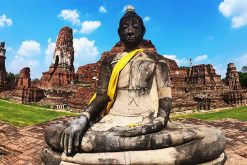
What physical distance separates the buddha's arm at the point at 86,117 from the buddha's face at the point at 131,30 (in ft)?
1.57

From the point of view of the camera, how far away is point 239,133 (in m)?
7.84

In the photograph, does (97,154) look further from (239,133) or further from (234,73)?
(234,73)

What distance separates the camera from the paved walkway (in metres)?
5.65

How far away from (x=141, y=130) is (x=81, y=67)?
105 feet

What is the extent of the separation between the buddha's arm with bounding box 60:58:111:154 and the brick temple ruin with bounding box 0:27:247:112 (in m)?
16.3

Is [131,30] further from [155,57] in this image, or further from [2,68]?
[2,68]

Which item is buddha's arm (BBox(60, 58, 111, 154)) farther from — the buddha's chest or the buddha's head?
the buddha's head

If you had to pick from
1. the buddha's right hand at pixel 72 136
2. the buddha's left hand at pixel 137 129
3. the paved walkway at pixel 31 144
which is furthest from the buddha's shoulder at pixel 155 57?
the paved walkway at pixel 31 144

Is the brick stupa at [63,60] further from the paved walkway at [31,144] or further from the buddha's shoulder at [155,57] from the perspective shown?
the buddha's shoulder at [155,57]

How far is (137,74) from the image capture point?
4.53 m

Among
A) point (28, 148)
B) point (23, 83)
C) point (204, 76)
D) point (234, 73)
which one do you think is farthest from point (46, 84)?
point (28, 148)

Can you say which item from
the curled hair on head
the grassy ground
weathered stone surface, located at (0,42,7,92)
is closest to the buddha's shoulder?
the curled hair on head

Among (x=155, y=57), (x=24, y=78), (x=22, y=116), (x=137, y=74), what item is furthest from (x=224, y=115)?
(x=24, y=78)

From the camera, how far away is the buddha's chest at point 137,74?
4504 mm
